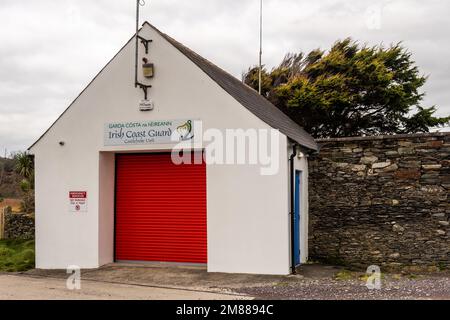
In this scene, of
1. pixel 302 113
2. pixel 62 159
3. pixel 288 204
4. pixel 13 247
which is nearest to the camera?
pixel 288 204

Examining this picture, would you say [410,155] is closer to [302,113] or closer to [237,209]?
[237,209]

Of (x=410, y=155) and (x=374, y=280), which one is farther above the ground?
(x=410, y=155)

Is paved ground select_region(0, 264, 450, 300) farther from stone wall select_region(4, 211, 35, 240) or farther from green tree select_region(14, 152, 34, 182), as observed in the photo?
green tree select_region(14, 152, 34, 182)

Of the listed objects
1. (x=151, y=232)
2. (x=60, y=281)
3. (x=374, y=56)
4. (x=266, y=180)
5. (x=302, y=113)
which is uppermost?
(x=374, y=56)

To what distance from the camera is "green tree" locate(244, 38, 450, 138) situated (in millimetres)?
25703

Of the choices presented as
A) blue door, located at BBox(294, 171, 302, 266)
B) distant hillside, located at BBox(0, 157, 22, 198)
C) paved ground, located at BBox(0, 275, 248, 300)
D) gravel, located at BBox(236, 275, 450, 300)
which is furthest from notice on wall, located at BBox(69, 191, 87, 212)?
distant hillside, located at BBox(0, 157, 22, 198)

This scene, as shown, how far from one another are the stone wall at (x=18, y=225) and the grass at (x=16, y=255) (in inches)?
50.1

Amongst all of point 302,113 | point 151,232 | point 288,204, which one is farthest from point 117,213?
point 302,113

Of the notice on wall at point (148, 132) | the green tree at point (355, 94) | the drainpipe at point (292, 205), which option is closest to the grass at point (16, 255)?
the notice on wall at point (148, 132)

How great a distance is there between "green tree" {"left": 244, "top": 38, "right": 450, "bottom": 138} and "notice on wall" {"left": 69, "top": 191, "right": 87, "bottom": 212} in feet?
48.1

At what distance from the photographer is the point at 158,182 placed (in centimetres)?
1315

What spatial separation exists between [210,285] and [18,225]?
1130 cm
